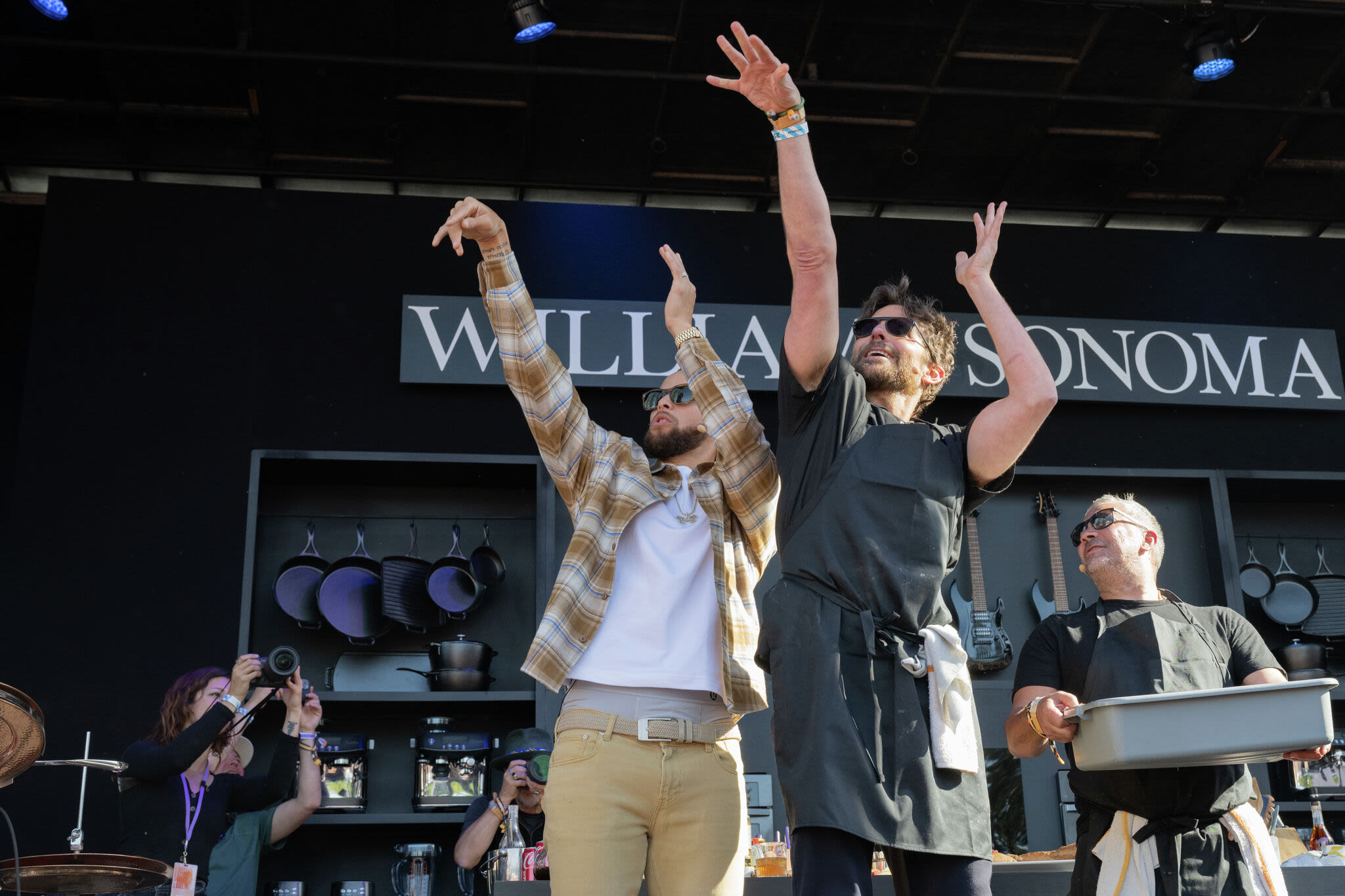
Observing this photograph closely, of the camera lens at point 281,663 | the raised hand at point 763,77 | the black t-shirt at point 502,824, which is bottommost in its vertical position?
the black t-shirt at point 502,824

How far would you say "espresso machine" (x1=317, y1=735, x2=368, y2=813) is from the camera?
4.23 meters

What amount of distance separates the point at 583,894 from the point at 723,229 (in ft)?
11.5

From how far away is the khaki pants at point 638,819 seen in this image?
74.5 inches

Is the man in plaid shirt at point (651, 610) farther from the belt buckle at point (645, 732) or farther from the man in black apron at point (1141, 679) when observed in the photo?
the man in black apron at point (1141, 679)

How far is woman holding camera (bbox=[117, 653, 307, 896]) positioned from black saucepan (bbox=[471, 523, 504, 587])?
849 mm

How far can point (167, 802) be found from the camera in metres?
3.59

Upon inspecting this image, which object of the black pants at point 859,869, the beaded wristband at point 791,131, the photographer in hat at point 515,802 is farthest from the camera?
the photographer in hat at point 515,802

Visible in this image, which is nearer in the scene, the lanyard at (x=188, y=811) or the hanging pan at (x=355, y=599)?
the lanyard at (x=188, y=811)

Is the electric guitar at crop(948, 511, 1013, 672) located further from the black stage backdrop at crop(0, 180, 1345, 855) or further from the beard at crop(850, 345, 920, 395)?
the beard at crop(850, 345, 920, 395)

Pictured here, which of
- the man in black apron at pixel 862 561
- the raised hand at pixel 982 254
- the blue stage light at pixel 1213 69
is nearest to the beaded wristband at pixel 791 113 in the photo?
the man in black apron at pixel 862 561

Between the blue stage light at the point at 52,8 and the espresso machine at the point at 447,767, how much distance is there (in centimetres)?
263

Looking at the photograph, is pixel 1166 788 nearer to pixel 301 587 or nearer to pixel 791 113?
pixel 791 113

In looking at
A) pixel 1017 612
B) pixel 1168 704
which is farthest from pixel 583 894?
pixel 1017 612

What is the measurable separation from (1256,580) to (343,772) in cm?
351
